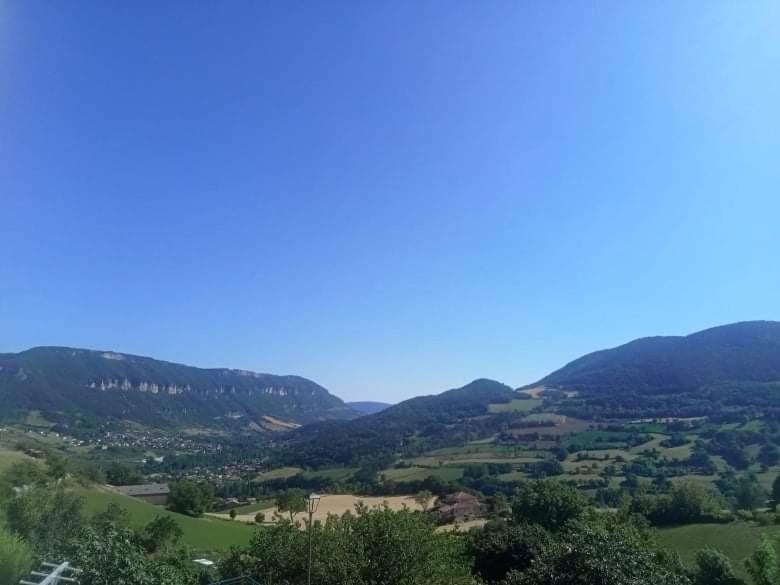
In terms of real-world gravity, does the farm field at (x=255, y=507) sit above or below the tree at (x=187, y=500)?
below

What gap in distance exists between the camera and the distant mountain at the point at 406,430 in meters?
127

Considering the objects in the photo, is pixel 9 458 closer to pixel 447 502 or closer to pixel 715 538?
pixel 447 502

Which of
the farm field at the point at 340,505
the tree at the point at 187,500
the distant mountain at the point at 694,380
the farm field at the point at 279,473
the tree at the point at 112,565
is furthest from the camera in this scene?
the distant mountain at the point at 694,380

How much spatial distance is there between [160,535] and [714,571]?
32686 mm

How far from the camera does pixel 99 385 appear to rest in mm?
185125

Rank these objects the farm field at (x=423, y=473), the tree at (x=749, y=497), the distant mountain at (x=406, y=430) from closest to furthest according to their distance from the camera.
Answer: the tree at (x=749, y=497)
the farm field at (x=423, y=473)
the distant mountain at (x=406, y=430)

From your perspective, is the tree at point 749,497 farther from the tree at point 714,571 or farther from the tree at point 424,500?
the tree at point 424,500

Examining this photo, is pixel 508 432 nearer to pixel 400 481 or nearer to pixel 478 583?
pixel 400 481

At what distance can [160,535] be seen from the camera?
39.0 m

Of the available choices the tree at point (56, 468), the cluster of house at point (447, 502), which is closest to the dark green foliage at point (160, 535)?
the tree at point (56, 468)

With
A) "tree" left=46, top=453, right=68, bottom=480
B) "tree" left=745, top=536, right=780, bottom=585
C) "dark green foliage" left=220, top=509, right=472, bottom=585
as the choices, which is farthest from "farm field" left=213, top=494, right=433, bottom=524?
"dark green foliage" left=220, top=509, right=472, bottom=585

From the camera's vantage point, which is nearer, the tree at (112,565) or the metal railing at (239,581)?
the tree at (112,565)

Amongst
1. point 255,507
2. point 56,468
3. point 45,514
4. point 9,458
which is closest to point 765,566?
point 45,514

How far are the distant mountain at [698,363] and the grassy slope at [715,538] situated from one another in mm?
91073
